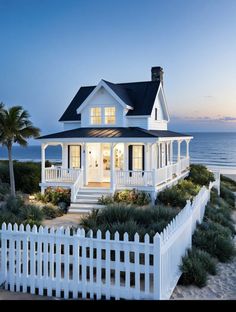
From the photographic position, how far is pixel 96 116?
65.1ft

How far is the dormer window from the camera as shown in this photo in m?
19.5

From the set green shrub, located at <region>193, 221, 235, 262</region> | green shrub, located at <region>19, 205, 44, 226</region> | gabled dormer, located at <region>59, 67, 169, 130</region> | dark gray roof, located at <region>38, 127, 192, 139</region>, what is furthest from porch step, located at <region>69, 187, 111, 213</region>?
green shrub, located at <region>193, 221, 235, 262</region>

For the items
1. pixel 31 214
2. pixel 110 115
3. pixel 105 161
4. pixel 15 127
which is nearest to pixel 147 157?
A: pixel 105 161

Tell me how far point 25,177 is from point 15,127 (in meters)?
3.76

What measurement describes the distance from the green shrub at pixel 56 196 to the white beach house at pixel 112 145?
1.56 ft

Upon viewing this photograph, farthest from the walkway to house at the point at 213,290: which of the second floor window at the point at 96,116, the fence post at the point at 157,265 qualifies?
the second floor window at the point at 96,116

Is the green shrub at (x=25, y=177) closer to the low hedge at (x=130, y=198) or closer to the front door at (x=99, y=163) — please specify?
the front door at (x=99, y=163)

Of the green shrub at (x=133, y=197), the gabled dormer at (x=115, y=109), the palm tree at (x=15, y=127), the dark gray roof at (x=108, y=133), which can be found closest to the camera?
the green shrub at (x=133, y=197)

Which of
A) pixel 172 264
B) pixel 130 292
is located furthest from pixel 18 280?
pixel 172 264

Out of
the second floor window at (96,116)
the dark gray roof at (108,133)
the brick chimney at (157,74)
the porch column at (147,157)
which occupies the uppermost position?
the brick chimney at (157,74)

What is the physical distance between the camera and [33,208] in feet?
36.8

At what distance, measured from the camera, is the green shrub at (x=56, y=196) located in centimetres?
1554

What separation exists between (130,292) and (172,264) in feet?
3.98

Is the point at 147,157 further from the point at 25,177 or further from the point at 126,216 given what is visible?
the point at 126,216
